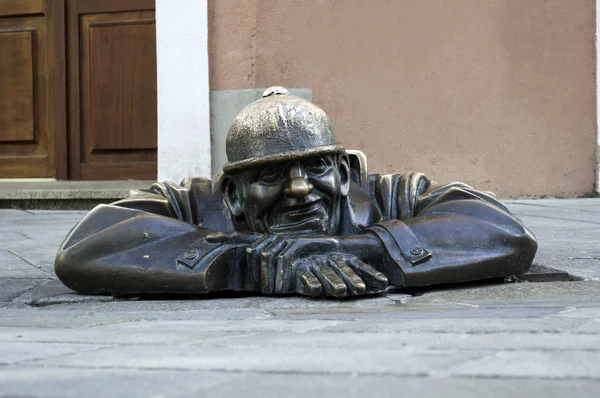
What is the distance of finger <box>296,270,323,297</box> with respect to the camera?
300 centimetres

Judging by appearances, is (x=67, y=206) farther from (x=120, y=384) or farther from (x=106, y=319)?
(x=120, y=384)

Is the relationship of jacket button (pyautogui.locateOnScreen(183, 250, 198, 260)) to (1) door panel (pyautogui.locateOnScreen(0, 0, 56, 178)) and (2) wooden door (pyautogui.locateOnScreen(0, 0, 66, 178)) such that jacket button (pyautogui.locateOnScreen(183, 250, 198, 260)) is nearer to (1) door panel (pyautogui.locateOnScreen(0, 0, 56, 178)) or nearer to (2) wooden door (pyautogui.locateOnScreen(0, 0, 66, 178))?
(2) wooden door (pyautogui.locateOnScreen(0, 0, 66, 178))

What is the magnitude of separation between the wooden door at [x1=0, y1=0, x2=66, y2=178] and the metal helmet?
14.8 feet

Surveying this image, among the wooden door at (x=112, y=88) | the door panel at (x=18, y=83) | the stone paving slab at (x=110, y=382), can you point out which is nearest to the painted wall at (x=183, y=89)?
the wooden door at (x=112, y=88)

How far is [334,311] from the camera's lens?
8.99ft

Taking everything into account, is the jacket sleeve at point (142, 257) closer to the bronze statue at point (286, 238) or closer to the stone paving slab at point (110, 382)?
the bronze statue at point (286, 238)

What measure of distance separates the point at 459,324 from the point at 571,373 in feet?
2.24

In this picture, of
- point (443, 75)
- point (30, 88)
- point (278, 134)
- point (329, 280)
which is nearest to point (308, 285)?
point (329, 280)

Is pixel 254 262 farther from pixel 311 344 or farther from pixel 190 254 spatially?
pixel 311 344

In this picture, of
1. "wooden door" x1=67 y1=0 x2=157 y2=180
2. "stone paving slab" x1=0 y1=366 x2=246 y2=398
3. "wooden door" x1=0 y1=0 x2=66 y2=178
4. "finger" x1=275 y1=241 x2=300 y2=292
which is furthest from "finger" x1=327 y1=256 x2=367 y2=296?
"wooden door" x1=0 y1=0 x2=66 y2=178

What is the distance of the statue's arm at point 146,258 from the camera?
323 cm

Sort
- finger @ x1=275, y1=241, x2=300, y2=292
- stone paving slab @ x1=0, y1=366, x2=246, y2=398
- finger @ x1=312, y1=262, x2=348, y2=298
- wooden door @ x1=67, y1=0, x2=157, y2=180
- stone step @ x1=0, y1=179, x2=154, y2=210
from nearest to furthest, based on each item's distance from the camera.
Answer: stone paving slab @ x1=0, y1=366, x2=246, y2=398 < finger @ x1=312, y1=262, x2=348, y2=298 < finger @ x1=275, y1=241, x2=300, y2=292 < stone step @ x1=0, y1=179, x2=154, y2=210 < wooden door @ x1=67, y1=0, x2=157, y2=180

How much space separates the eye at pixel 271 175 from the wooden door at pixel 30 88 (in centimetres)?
461

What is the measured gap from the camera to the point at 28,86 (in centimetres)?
768
